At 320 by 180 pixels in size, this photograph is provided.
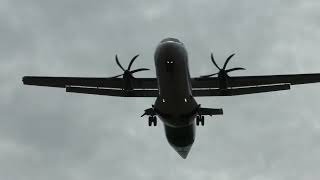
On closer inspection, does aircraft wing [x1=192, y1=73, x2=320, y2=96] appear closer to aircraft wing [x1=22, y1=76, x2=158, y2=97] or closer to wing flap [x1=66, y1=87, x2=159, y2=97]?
wing flap [x1=66, y1=87, x2=159, y2=97]

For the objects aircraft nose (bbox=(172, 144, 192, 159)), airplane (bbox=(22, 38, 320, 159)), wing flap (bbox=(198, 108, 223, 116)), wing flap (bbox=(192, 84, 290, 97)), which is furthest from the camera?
aircraft nose (bbox=(172, 144, 192, 159))

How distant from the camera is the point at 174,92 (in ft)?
127

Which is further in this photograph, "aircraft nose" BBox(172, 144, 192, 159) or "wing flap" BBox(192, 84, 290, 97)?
"aircraft nose" BBox(172, 144, 192, 159)

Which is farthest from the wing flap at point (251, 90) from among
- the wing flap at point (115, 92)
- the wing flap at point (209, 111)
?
the wing flap at point (115, 92)

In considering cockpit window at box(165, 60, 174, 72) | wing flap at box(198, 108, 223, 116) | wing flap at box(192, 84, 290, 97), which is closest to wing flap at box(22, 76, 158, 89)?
wing flap at box(198, 108, 223, 116)

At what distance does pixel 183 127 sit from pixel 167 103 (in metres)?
Answer: 4.16

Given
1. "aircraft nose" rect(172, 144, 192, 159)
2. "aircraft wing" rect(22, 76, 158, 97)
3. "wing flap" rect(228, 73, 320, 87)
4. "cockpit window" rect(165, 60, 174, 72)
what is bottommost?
"aircraft nose" rect(172, 144, 192, 159)

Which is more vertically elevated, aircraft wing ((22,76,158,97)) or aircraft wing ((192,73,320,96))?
aircraft wing ((22,76,158,97))

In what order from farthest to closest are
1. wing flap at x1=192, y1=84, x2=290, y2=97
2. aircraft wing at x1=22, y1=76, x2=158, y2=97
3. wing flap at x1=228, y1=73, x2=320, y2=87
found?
wing flap at x1=192, y1=84, x2=290, y2=97, aircraft wing at x1=22, y1=76, x2=158, y2=97, wing flap at x1=228, y1=73, x2=320, y2=87

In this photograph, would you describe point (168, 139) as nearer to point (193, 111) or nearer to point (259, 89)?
→ point (193, 111)

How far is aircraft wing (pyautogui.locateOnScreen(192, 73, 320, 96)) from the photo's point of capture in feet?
147

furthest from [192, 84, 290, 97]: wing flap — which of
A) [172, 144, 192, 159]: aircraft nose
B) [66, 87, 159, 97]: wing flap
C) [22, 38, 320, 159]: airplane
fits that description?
[172, 144, 192, 159]: aircraft nose

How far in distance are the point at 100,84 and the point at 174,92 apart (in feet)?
31.6

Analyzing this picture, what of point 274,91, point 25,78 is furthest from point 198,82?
point 25,78
